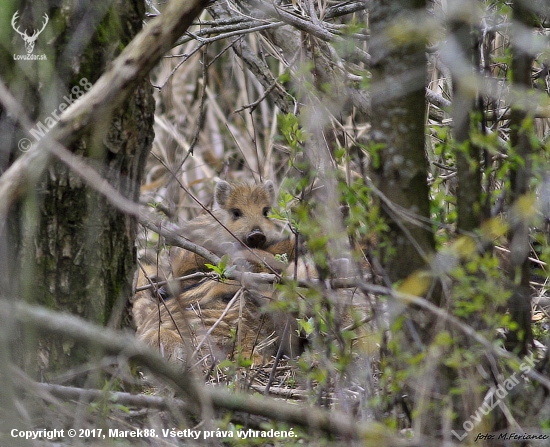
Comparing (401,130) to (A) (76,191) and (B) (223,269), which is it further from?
(B) (223,269)

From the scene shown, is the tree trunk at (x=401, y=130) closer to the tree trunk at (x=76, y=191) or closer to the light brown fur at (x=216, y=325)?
the tree trunk at (x=76, y=191)

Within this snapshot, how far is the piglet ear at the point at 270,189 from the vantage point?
7594 mm

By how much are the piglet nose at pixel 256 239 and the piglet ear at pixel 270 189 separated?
1.66ft

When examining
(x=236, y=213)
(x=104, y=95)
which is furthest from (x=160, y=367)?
(x=236, y=213)

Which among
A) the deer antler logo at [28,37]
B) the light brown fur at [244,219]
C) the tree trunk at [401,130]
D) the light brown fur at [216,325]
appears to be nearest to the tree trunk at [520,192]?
the tree trunk at [401,130]

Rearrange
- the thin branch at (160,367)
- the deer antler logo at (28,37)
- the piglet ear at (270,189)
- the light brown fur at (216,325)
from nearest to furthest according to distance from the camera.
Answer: the thin branch at (160,367)
the deer antler logo at (28,37)
the light brown fur at (216,325)
the piglet ear at (270,189)

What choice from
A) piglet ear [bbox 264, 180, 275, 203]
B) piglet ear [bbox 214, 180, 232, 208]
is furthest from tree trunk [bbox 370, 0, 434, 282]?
piglet ear [bbox 214, 180, 232, 208]

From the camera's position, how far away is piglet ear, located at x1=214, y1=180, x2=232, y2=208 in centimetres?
786

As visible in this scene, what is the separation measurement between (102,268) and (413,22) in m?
1.64

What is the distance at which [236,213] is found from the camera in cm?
795

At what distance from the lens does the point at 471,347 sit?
7.55 ft

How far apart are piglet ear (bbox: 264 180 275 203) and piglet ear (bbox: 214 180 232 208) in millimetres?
481

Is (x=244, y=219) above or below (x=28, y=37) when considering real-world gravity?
below

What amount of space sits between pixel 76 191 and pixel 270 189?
4.93 meters
